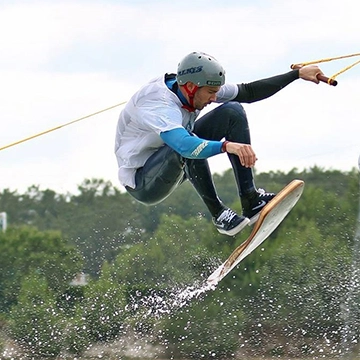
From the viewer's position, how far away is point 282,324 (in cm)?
1379

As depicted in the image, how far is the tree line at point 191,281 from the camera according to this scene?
13.5 meters

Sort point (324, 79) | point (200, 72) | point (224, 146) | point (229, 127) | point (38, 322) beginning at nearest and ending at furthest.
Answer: point (224, 146) → point (200, 72) → point (229, 127) → point (324, 79) → point (38, 322)

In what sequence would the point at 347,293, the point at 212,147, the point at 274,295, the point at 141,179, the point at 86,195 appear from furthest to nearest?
the point at 86,195, the point at 274,295, the point at 347,293, the point at 141,179, the point at 212,147

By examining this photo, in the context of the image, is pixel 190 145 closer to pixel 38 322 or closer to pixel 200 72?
pixel 200 72

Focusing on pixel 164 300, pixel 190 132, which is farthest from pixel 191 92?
pixel 164 300

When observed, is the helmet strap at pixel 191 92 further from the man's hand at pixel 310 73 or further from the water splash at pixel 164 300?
the water splash at pixel 164 300

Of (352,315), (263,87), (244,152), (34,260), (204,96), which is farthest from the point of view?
(34,260)

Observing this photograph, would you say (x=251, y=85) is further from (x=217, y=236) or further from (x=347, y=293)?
(x=217, y=236)

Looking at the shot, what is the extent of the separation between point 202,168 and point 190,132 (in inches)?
11.5

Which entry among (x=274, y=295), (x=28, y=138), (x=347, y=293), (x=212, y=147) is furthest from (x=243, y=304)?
(x=212, y=147)

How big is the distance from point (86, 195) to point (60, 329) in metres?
3.92

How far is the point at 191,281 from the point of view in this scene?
44.0ft

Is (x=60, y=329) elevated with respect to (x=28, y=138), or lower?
lower

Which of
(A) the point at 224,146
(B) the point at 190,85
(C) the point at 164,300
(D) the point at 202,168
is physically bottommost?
(C) the point at 164,300
